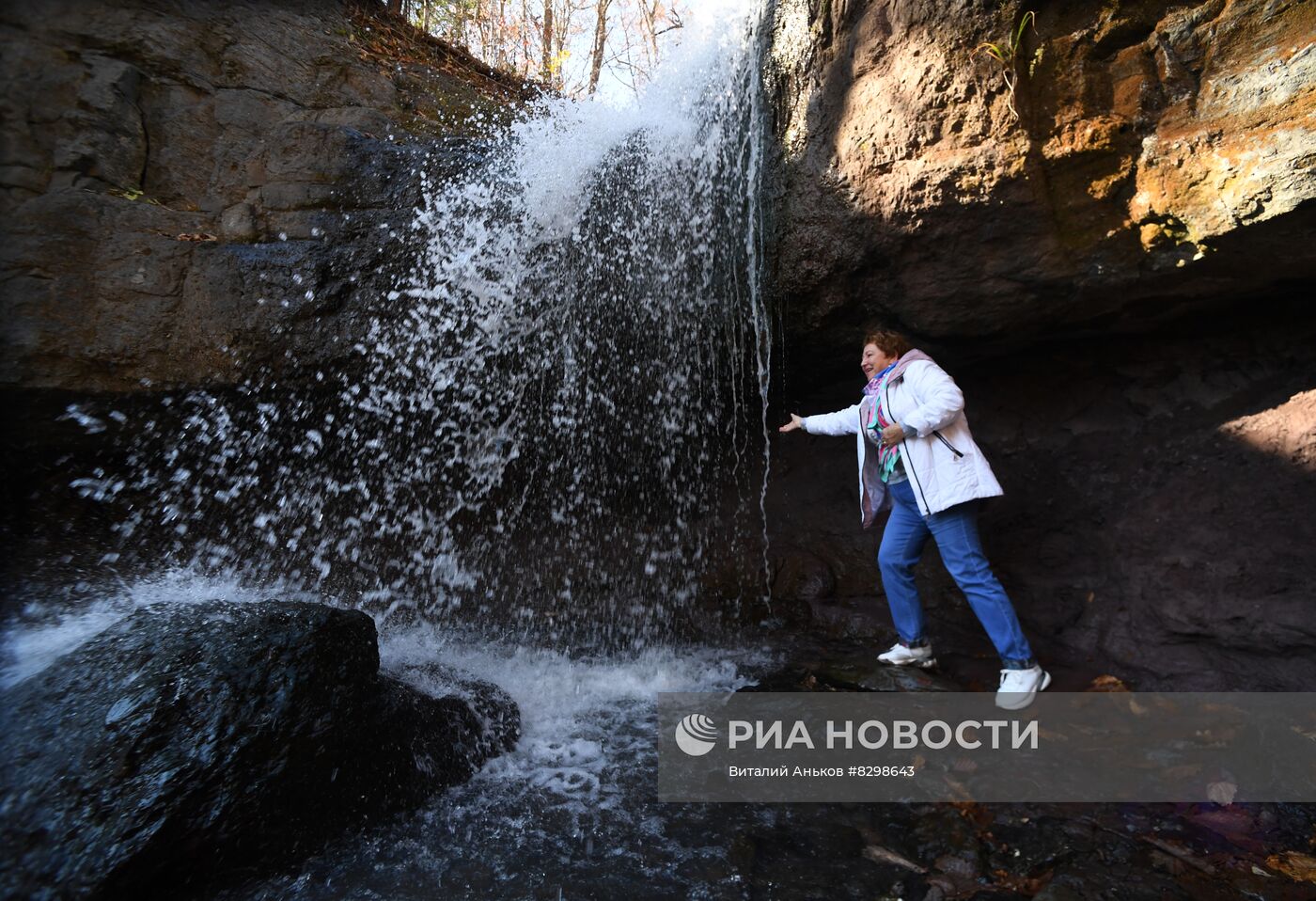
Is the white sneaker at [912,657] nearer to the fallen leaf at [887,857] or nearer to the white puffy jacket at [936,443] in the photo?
the white puffy jacket at [936,443]

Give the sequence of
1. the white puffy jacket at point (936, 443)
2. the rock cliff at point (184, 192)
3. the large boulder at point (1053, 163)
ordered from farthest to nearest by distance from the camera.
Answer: the rock cliff at point (184, 192) < the white puffy jacket at point (936, 443) < the large boulder at point (1053, 163)

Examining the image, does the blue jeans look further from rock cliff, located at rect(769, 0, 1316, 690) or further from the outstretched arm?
rock cliff, located at rect(769, 0, 1316, 690)

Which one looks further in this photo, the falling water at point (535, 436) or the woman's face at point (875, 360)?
the falling water at point (535, 436)

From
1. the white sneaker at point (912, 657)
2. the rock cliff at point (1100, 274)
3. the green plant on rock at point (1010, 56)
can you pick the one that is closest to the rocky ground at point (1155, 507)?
the rock cliff at point (1100, 274)

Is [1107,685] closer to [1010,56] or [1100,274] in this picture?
[1100,274]

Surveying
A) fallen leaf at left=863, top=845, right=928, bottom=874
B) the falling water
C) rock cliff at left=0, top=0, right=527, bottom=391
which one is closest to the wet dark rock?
the falling water

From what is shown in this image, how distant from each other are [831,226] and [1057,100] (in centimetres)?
131

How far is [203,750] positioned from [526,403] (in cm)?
310

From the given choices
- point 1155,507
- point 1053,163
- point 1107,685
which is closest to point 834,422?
point 1053,163

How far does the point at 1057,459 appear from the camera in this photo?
4.48 m

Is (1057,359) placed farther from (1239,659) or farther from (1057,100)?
(1239,659)

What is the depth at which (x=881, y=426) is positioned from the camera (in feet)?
12.2

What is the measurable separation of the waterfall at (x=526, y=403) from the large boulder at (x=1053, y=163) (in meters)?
0.80

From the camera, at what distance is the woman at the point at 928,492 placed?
341 cm
